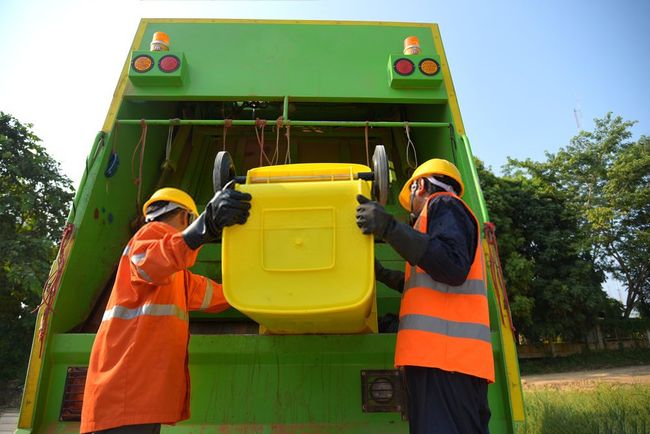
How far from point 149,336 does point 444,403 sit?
0.96m

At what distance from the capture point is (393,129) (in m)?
3.26

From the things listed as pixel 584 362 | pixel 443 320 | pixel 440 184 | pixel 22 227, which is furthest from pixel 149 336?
pixel 584 362

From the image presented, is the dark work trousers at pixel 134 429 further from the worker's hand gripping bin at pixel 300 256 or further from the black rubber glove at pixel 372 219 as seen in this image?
the black rubber glove at pixel 372 219

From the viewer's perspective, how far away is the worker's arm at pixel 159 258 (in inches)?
54.5

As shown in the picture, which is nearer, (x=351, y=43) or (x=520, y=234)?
(x=351, y=43)

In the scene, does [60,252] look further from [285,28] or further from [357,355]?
[285,28]

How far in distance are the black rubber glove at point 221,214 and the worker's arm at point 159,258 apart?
6 centimetres

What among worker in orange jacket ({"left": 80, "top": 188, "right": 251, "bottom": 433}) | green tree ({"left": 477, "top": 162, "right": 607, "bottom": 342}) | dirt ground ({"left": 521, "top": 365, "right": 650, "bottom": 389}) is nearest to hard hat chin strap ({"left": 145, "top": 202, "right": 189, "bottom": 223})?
worker in orange jacket ({"left": 80, "top": 188, "right": 251, "bottom": 433})

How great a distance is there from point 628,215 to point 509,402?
1811cm

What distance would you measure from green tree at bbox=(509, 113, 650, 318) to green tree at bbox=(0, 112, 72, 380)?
16313mm

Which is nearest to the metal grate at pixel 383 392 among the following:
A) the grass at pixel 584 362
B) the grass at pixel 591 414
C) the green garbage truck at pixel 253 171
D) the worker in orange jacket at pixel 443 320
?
the green garbage truck at pixel 253 171

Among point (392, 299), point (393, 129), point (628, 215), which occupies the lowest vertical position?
point (392, 299)

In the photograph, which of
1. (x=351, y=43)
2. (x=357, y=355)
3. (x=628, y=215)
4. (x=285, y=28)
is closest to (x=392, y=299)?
(x=357, y=355)

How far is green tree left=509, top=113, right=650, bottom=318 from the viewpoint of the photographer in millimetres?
15814
